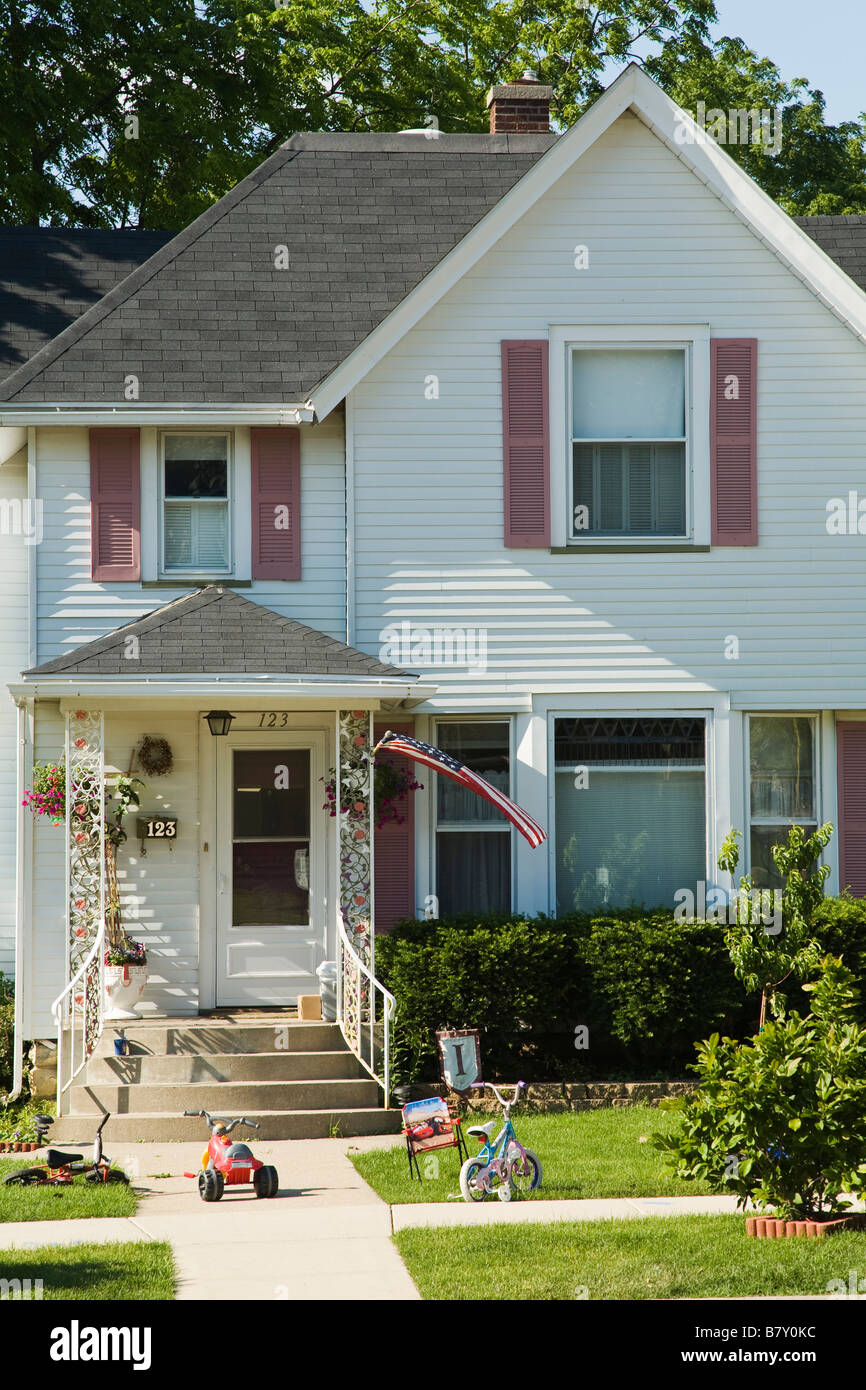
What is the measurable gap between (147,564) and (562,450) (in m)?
3.77

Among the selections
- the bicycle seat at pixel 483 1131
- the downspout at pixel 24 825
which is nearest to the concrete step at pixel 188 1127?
the downspout at pixel 24 825

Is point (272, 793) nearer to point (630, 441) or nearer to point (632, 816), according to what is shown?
point (632, 816)

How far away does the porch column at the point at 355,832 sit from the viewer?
1277 centimetres

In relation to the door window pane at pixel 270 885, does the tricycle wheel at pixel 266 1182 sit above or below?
below

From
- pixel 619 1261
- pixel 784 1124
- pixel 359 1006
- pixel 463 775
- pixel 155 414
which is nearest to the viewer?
pixel 619 1261

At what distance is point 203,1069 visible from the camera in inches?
473

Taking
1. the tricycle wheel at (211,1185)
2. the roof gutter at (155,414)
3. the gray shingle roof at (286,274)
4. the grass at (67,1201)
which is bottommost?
the grass at (67,1201)

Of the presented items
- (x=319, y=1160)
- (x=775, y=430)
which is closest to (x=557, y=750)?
(x=775, y=430)

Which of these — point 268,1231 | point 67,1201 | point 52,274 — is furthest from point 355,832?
point 52,274

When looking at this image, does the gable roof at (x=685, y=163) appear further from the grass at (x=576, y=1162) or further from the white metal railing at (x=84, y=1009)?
the grass at (x=576, y=1162)

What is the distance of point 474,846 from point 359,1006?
7.24ft

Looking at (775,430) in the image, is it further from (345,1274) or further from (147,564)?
(345,1274)

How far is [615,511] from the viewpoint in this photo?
549 inches

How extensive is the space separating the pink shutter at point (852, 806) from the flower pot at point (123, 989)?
6111 mm
